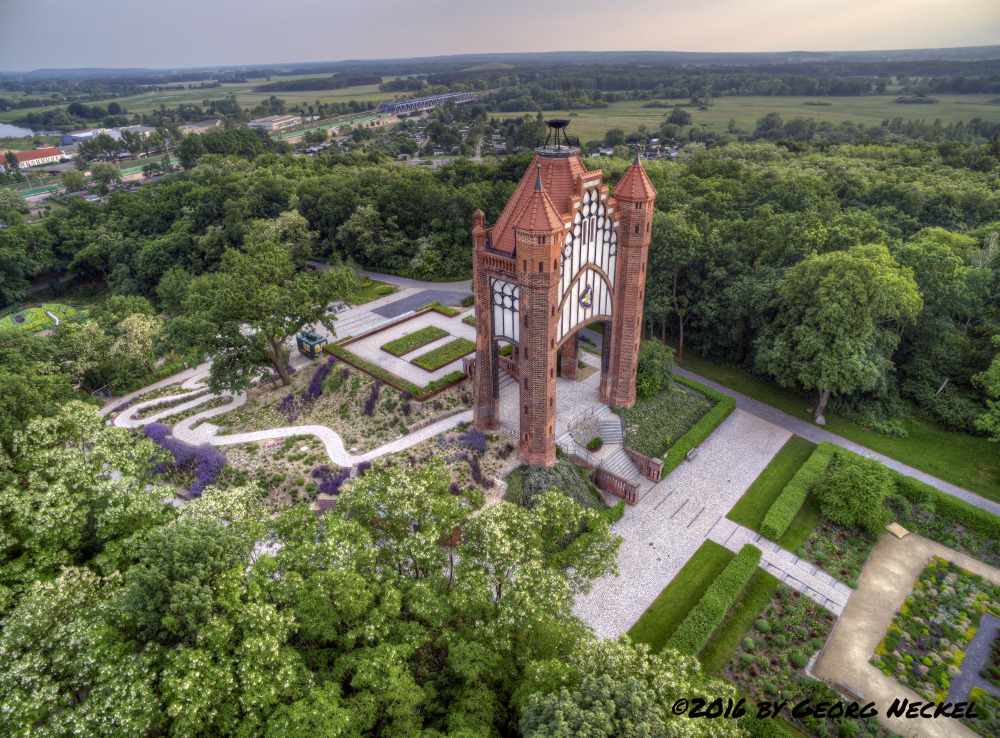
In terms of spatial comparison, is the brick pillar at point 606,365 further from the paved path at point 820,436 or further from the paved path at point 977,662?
the paved path at point 977,662

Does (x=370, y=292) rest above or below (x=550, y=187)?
below

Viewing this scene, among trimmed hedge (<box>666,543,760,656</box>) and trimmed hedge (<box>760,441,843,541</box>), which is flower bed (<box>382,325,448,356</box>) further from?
trimmed hedge (<box>760,441,843,541</box>)

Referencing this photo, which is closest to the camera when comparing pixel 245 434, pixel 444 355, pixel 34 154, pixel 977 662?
pixel 977 662

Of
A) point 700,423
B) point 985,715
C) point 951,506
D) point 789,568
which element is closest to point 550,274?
point 700,423

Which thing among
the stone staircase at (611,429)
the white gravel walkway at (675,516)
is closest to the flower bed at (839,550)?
the white gravel walkway at (675,516)

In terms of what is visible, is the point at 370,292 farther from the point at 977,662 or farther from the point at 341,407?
the point at 977,662

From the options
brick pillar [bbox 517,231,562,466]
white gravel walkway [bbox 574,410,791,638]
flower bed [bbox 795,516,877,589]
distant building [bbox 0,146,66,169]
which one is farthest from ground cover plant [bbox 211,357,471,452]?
distant building [bbox 0,146,66,169]
